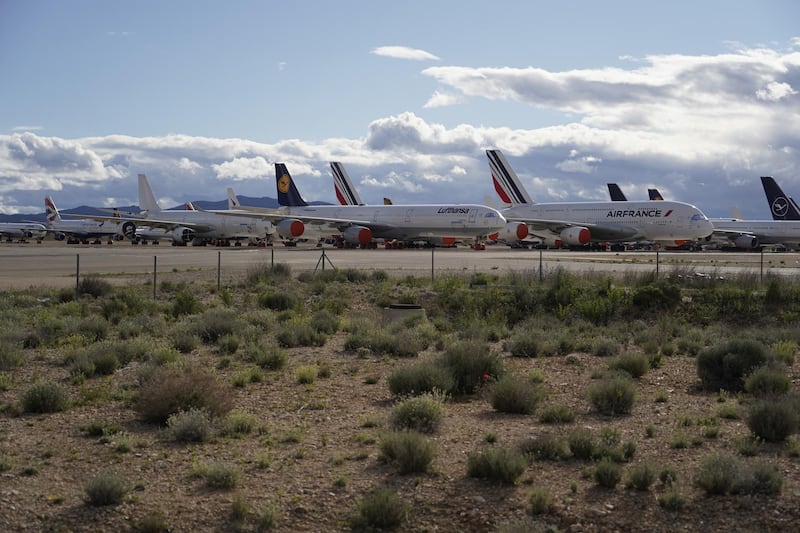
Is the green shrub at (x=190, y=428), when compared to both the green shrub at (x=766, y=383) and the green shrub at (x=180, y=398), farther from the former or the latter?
the green shrub at (x=766, y=383)

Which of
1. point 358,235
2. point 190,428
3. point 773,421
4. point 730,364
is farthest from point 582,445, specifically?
point 358,235

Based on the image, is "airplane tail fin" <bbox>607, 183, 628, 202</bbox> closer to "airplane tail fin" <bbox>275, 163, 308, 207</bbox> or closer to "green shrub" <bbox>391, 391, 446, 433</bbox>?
"airplane tail fin" <bbox>275, 163, 308, 207</bbox>

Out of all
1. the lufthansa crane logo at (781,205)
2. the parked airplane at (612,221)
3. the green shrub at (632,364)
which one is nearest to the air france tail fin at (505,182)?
the parked airplane at (612,221)

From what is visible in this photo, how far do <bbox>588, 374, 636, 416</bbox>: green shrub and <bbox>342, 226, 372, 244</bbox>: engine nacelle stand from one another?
50.8 meters

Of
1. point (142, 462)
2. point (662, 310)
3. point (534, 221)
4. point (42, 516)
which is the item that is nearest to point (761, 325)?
point (662, 310)

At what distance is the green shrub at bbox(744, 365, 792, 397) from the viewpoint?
12438 mm

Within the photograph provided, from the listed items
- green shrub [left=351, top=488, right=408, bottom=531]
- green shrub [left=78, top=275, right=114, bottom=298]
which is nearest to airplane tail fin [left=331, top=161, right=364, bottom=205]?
green shrub [left=78, top=275, right=114, bottom=298]

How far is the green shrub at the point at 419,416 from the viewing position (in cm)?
1060

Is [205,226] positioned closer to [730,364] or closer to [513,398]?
[730,364]

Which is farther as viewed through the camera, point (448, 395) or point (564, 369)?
point (564, 369)

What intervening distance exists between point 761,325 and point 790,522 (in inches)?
597

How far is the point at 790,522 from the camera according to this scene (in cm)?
763

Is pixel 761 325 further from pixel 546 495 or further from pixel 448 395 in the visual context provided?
pixel 546 495

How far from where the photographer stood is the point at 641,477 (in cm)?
Answer: 838
